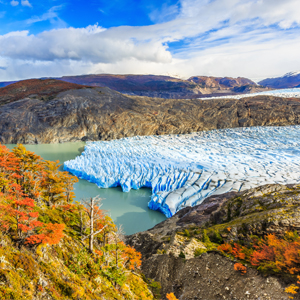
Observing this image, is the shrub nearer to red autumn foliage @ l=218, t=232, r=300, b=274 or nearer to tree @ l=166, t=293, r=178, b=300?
red autumn foliage @ l=218, t=232, r=300, b=274

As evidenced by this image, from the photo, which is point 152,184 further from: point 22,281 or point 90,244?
point 22,281

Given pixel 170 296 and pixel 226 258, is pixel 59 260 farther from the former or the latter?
pixel 226 258

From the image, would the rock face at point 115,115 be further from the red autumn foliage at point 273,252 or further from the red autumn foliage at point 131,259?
the red autumn foliage at point 273,252

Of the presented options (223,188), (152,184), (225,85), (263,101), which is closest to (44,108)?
(152,184)

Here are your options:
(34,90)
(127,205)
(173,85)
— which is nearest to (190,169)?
(127,205)

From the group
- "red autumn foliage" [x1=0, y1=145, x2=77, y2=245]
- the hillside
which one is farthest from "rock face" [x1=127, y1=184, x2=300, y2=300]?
"red autumn foliage" [x1=0, y1=145, x2=77, y2=245]

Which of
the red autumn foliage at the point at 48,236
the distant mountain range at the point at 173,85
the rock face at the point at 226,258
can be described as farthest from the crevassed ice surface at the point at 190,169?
the distant mountain range at the point at 173,85
